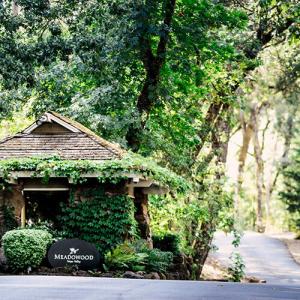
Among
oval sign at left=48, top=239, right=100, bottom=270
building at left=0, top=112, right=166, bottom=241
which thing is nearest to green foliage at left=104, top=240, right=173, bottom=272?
oval sign at left=48, top=239, right=100, bottom=270

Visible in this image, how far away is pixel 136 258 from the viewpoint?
66.9 ft

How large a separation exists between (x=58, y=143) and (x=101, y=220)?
10.3ft

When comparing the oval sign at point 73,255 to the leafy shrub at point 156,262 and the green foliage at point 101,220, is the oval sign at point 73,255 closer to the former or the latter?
the green foliage at point 101,220

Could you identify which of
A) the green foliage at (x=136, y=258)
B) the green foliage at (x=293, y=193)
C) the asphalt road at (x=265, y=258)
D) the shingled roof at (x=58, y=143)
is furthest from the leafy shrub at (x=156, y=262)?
the green foliage at (x=293, y=193)

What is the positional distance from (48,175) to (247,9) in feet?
38.0

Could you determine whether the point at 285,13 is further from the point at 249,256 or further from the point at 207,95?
the point at 249,256

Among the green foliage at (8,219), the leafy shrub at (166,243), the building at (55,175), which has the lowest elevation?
the leafy shrub at (166,243)

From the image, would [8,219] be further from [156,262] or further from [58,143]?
[156,262]

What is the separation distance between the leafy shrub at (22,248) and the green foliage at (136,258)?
1.95 metres

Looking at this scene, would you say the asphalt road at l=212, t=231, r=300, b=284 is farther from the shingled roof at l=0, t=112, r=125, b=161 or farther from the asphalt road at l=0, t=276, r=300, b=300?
the asphalt road at l=0, t=276, r=300, b=300

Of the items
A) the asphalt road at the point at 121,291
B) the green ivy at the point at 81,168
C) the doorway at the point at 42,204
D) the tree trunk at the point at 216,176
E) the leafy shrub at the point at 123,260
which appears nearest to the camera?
the asphalt road at the point at 121,291

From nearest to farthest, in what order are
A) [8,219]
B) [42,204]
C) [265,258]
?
1. [8,219]
2. [42,204]
3. [265,258]

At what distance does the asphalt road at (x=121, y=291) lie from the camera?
11.8 meters

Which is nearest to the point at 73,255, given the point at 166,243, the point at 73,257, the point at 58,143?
the point at 73,257
